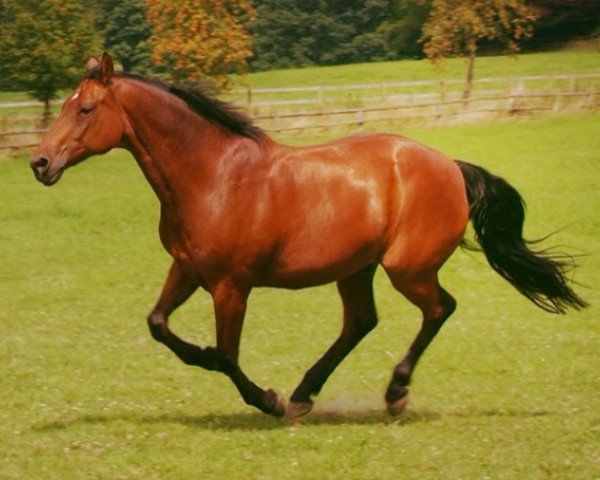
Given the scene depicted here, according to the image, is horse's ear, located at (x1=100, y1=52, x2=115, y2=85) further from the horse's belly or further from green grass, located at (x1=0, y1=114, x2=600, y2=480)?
green grass, located at (x1=0, y1=114, x2=600, y2=480)

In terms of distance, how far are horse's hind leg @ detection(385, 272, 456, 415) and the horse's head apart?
200 centimetres

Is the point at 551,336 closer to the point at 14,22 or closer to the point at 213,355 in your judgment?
the point at 213,355

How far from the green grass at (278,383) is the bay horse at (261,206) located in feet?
1.76

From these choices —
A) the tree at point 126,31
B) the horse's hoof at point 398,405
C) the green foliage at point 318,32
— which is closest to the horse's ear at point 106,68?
the horse's hoof at point 398,405

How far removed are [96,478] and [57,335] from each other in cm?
466

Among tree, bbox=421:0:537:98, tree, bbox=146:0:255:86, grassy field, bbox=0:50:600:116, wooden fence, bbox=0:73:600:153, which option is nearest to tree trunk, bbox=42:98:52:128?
wooden fence, bbox=0:73:600:153

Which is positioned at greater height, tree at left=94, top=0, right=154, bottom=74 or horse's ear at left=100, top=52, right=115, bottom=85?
horse's ear at left=100, top=52, right=115, bottom=85

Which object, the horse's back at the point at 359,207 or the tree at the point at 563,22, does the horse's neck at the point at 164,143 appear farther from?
the tree at the point at 563,22

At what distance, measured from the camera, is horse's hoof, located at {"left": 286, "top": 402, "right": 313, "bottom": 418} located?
23.7ft

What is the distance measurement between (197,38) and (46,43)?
430 centimetres

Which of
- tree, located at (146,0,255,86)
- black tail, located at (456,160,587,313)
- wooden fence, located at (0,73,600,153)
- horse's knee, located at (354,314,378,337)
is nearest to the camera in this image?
horse's knee, located at (354,314,378,337)

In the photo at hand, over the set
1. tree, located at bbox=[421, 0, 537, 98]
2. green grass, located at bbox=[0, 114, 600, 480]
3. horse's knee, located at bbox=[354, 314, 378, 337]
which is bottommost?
tree, located at bbox=[421, 0, 537, 98]

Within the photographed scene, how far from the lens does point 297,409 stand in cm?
724

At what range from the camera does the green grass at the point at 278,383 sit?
623 centimetres
